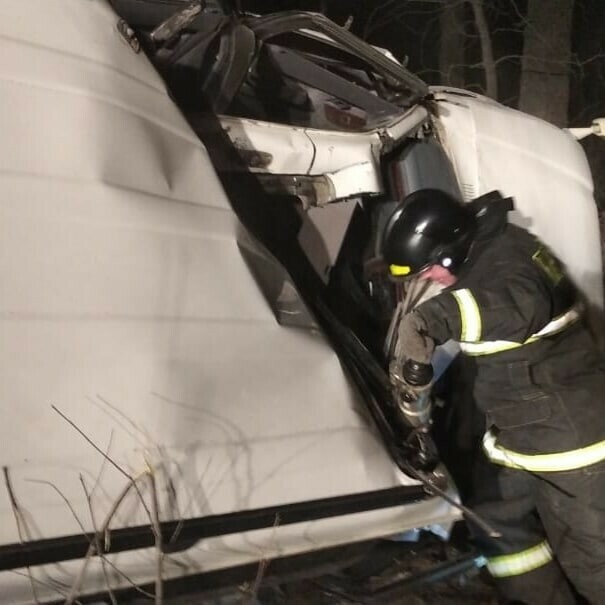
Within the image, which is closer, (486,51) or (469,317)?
(469,317)

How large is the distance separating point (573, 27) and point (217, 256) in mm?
4165

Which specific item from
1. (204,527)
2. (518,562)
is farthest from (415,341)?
(518,562)

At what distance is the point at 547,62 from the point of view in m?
4.84

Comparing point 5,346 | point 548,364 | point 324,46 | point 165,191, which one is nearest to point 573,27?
point 324,46

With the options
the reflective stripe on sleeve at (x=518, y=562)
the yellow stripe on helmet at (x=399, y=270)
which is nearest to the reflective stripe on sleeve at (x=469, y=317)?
the yellow stripe on helmet at (x=399, y=270)

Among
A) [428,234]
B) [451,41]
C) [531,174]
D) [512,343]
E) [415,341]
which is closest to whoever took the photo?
[415,341]

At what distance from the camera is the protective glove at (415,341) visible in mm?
2264

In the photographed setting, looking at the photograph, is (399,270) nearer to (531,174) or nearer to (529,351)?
(529,351)

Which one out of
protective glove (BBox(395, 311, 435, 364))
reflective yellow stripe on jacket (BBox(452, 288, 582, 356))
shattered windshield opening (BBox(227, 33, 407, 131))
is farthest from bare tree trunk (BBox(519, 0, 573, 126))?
protective glove (BBox(395, 311, 435, 364))

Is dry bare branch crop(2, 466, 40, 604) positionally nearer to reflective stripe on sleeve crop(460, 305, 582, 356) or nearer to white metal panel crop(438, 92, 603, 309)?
reflective stripe on sleeve crop(460, 305, 582, 356)

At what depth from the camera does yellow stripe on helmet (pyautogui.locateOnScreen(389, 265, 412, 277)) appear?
97.4 inches

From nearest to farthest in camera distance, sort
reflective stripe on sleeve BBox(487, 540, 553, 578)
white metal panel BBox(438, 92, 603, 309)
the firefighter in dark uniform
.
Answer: the firefighter in dark uniform, reflective stripe on sleeve BBox(487, 540, 553, 578), white metal panel BBox(438, 92, 603, 309)

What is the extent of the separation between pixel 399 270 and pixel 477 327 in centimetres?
31

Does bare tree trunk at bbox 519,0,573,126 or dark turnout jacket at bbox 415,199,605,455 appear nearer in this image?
dark turnout jacket at bbox 415,199,605,455
